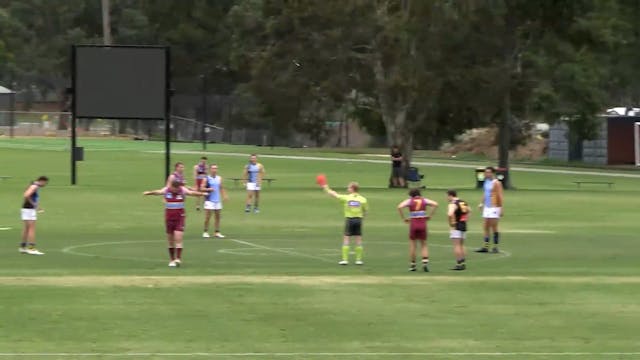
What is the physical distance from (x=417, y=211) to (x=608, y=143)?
60.9 meters

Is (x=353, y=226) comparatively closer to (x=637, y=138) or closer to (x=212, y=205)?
(x=212, y=205)

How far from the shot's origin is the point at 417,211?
25.2 m

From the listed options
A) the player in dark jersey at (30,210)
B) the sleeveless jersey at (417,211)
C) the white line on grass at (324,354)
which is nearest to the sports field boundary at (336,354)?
the white line on grass at (324,354)

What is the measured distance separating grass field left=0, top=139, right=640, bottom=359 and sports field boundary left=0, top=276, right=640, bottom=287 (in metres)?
0.06

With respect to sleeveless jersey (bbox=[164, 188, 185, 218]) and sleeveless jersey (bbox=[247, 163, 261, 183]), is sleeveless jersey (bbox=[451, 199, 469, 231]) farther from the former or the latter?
sleeveless jersey (bbox=[247, 163, 261, 183])

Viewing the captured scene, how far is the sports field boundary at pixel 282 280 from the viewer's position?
2353 centimetres

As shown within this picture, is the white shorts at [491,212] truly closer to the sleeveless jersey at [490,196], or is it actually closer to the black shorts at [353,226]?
the sleeveless jersey at [490,196]

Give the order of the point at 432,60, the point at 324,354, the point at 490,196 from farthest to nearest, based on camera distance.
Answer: the point at 432,60 → the point at 490,196 → the point at 324,354

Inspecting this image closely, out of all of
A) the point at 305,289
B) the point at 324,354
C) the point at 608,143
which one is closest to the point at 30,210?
the point at 305,289

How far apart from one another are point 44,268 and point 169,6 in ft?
285

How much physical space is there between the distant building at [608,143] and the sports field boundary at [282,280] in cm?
5628

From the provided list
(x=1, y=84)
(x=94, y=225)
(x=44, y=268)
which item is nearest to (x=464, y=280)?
(x=44, y=268)

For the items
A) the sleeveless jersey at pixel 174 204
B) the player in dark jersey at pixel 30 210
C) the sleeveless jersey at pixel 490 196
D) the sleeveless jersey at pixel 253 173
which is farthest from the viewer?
the sleeveless jersey at pixel 253 173

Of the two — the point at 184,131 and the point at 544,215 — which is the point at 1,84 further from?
the point at 544,215
